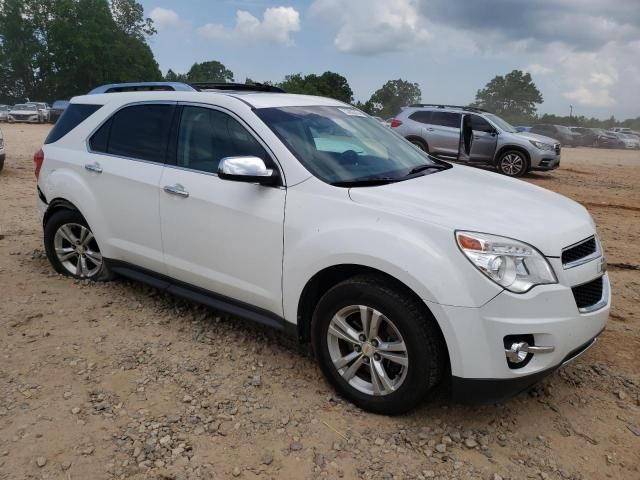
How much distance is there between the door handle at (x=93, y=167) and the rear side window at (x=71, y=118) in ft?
1.52

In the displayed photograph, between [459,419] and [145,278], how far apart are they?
2.46 m

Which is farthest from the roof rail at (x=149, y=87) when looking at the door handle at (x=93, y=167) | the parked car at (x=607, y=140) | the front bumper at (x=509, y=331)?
the parked car at (x=607, y=140)

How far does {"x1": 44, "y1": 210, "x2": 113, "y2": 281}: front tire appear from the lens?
4469 mm

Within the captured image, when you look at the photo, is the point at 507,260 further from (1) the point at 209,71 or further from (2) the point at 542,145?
(1) the point at 209,71

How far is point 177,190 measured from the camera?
3592mm

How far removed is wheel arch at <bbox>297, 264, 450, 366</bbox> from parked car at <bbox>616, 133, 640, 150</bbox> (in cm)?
3585

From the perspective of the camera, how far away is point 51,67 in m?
68.0

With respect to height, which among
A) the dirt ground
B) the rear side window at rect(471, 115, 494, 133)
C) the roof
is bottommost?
the dirt ground

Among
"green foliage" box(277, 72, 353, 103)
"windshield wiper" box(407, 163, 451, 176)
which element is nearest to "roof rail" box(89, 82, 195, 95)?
"windshield wiper" box(407, 163, 451, 176)

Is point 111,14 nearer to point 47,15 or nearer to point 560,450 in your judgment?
point 47,15

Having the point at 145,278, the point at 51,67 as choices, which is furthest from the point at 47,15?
the point at 145,278

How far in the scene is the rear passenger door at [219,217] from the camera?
319 cm

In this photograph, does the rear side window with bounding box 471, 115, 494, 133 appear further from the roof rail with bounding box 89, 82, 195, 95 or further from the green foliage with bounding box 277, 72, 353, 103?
the green foliage with bounding box 277, 72, 353, 103

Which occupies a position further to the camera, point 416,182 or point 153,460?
point 416,182
